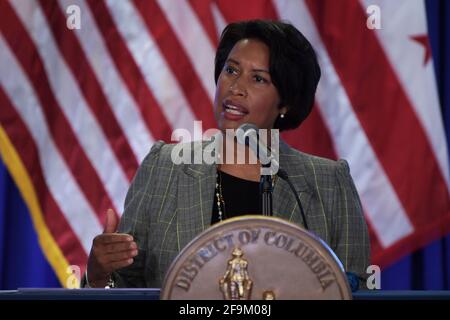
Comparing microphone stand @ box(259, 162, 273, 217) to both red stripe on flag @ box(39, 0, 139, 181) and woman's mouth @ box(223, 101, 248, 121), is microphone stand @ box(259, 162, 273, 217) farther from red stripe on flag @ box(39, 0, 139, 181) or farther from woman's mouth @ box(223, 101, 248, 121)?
red stripe on flag @ box(39, 0, 139, 181)

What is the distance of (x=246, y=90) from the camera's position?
1993 mm

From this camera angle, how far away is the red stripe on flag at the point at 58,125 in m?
2.81

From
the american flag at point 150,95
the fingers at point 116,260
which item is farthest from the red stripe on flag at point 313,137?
the fingers at point 116,260

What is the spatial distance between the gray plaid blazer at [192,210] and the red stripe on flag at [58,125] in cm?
82

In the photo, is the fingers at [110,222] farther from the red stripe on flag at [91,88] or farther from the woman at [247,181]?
the red stripe on flag at [91,88]

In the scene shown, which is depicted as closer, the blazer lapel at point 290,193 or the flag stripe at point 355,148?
the blazer lapel at point 290,193

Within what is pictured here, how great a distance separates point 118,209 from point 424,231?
1075mm

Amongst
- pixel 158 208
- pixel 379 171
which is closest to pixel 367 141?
pixel 379 171

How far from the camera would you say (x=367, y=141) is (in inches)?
109

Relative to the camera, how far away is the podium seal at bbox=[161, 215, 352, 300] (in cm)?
111

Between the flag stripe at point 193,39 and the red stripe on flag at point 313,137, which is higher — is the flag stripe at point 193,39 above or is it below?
above

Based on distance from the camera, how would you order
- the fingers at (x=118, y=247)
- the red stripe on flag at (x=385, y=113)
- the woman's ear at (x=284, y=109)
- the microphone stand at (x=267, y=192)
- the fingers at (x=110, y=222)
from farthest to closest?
the red stripe on flag at (x=385, y=113) < the woman's ear at (x=284, y=109) < the fingers at (x=110, y=222) < the fingers at (x=118, y=247) < the microphone stand at (x=267, y=192)

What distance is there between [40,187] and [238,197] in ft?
3.56
